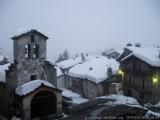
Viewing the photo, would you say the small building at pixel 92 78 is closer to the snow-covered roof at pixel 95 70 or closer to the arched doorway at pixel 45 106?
the snow-covered roof at pixel 95 70

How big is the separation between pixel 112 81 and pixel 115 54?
27.8m

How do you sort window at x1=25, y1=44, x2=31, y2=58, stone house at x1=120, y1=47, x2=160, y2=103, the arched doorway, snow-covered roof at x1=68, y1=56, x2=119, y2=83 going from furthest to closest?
snow-covered roof at x1=68, y1=56, x2=119, y2=83 < stone house at x1=120, y1=47, x2=160, y2=103 < window at x1=25, y1=44, x2=31, y2=58 < the arched doorway

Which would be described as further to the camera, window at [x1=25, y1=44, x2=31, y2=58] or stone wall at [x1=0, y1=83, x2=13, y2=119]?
window at [x1=25, y1=44, x2=31, y2=58]

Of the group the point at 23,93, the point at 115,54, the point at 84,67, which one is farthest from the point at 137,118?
the point at 115,54

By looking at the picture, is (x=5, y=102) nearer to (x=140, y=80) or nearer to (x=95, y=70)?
→ (x=95, y=70)

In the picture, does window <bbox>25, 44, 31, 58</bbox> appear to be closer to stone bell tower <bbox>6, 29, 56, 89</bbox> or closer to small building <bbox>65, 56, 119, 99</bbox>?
stone bell tower <bbox>6, 29, 56, 89</bbox>

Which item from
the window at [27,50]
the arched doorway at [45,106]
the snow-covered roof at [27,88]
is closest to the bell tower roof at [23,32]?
the window at [27,50]

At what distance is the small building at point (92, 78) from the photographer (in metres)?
50.8

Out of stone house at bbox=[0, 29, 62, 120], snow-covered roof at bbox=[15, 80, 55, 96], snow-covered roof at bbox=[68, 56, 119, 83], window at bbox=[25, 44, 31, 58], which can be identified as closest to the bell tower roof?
stone house at bbox=[0, 29, 62, 120]

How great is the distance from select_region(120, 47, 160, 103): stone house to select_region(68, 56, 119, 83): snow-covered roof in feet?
15.5

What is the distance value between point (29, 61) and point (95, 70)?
69.0 feet

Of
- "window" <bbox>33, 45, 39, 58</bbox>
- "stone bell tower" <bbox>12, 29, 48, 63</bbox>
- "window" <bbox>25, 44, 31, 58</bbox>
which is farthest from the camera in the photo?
"window" <bbox>33, 45, 39, 58</bbox>

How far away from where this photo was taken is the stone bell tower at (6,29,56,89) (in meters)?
35.3

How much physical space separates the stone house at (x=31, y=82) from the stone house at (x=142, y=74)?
16.7 meters
